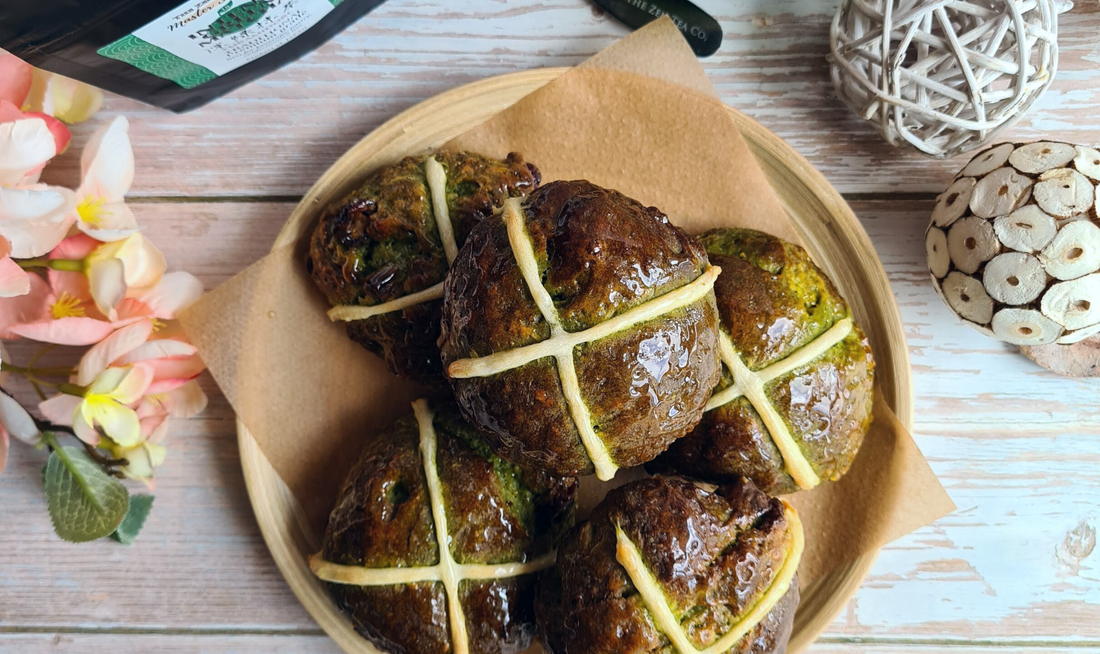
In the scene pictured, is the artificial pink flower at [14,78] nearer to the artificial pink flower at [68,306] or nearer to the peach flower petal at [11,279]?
the artificial pink flower at [68,306]

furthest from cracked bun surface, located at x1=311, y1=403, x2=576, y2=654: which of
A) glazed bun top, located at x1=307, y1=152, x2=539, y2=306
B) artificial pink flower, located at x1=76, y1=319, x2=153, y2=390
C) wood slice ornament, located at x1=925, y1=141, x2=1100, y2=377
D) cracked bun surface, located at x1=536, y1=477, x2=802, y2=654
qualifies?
wood slice ornament, located at x1=925, y1=141, x2=1100, y2=377

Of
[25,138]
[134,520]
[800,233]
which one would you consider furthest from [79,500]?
[800,233]

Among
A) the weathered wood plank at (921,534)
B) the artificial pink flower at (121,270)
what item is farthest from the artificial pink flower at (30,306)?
the weathered wood plank at (921,534)

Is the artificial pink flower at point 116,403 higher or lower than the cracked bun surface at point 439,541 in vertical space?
higher

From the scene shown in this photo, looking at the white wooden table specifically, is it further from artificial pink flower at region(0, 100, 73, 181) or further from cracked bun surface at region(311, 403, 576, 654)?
cracked bun surface at region(311, 403, 576, 654)

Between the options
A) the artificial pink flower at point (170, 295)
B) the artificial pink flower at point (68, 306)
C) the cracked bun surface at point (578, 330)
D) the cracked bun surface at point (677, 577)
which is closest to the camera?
the cracked bun surface at point (578, 330)

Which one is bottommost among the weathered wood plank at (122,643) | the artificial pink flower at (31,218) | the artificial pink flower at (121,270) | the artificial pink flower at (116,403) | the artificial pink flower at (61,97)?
the weathered wood plank at (122,643)

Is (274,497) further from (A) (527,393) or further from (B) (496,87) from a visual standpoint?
(B) (496,87)
